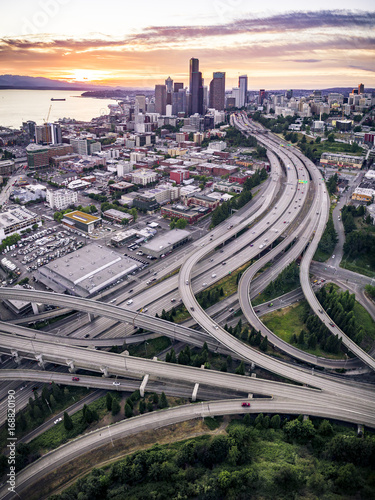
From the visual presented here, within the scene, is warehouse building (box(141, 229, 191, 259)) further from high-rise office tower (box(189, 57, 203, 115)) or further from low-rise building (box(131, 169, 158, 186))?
high-rise office tower (box(189, 57, 203, 115))

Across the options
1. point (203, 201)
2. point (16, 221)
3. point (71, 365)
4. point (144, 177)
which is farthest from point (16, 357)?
point (144, 177)

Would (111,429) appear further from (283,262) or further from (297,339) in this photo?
(283,262)

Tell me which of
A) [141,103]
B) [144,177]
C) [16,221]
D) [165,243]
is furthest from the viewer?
[141,103]

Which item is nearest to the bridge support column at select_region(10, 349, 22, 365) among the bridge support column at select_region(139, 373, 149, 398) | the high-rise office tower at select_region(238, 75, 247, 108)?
the bridge support column at select_region(139, 373, 149, 398)

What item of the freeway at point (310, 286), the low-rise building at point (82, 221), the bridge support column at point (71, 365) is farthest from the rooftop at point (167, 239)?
the bridge support column at point (71, 365)

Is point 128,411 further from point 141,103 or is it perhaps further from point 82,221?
point 141,103

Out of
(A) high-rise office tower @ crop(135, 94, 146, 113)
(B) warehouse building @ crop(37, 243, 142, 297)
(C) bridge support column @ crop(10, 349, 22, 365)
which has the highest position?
(A) high-rise office tower @ crop(135, 94, 146, 113)
